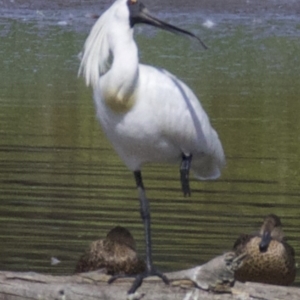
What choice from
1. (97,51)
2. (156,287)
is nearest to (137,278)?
(156,287)

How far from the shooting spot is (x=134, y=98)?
873 centimetres

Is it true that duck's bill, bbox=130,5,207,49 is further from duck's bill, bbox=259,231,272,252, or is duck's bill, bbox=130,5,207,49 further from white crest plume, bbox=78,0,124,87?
duck's bill, bbox=259,231,272,252

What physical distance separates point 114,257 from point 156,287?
3.00 ft

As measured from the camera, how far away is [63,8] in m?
38.2

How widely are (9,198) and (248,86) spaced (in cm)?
1050

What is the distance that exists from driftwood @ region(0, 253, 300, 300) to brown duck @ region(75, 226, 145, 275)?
2.35 ft

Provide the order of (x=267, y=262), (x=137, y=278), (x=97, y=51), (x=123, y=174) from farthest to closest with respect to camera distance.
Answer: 1. (x=123, y=174)
2. (x=267, y=262)
3. (x=97, y=51)
4. (x=137, y=278)

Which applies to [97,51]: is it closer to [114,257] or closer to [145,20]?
[145,20]

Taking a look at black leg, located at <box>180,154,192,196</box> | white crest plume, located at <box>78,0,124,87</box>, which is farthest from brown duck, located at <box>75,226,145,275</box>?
white crest plume, located at <box>78,0,124,87</box>

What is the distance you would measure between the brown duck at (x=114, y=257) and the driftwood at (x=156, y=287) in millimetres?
715

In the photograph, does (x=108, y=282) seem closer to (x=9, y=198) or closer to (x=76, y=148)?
(x=9, y=198)

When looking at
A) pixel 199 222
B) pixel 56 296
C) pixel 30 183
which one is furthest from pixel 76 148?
pixel 56 296

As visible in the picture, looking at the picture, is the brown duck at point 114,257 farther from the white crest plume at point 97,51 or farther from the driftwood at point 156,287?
the white crest plume at point 97,51

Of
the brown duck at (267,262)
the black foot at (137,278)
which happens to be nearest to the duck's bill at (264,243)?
the brown duck at (267,262)
